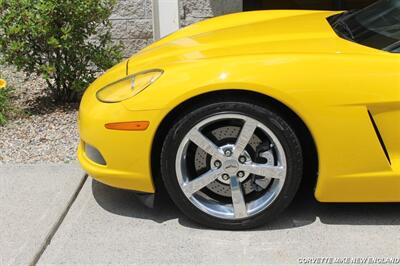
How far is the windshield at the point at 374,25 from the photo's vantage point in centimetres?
328

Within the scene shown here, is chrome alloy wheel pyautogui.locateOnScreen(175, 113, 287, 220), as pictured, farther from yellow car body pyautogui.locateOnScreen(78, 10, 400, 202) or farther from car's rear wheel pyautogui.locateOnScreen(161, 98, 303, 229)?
yellow car body pyautogui.locateOnScreen(78, 10, 400, 202)

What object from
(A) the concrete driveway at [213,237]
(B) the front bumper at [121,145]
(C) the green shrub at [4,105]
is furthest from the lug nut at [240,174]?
(C) the green shrub at [4,105]

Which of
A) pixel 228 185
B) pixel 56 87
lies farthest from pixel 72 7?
pixel 228 185

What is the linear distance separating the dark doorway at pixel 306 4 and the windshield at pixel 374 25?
3.30 metres

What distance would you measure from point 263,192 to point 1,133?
105 inches

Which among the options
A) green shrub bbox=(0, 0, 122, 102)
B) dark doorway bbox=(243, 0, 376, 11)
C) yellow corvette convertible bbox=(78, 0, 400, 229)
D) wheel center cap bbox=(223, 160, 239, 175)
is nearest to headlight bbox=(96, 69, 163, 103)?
yellow corvette convertible bbox=(78, 0, 400, 229)

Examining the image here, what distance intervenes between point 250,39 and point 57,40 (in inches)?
A: 89.2

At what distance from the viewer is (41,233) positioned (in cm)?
335

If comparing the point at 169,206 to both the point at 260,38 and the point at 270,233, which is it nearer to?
the point at 270,233

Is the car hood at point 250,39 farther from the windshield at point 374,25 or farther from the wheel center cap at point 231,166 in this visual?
the wheel center cap at point 231,166

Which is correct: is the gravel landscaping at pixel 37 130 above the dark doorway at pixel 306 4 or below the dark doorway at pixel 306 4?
below

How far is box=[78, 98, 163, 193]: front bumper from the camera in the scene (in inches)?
125

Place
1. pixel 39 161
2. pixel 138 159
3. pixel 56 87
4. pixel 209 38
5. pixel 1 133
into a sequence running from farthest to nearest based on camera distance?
1. pixel 56 87
2. pixel 1 133
3. pixel 39 161
4. pixel 209 38
5. pixel 138 159

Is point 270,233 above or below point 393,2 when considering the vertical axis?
below
